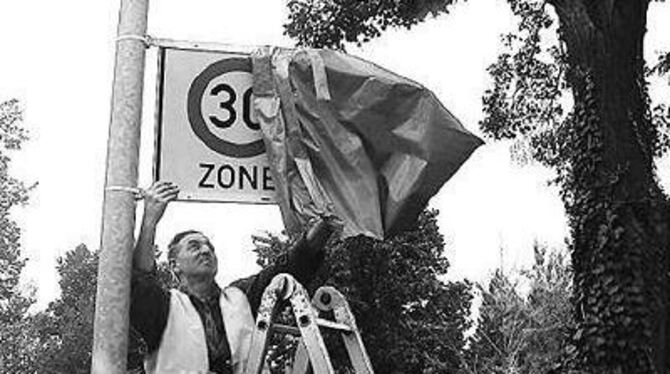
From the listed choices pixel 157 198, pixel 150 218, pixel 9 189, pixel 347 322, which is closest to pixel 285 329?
pixel 347 322

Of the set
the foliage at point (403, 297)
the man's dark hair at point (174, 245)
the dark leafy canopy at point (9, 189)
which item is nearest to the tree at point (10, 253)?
the dark leafy canopy at point (9, 189)

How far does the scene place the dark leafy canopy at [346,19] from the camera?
15.3 metres

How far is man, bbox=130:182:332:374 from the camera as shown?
4305 millimetres

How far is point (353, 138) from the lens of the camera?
4.42 metres

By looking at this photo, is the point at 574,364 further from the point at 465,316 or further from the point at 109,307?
the point at 465,316

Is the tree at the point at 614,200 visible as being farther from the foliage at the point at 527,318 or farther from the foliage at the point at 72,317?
the foliage at the point at 72,317

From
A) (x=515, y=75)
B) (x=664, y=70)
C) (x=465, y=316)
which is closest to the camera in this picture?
(x=664, y=70)

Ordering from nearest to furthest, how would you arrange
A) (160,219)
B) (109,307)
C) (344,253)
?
1. (109,307)
2. (160,219)
3. (344,253)

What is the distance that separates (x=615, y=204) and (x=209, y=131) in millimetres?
9245

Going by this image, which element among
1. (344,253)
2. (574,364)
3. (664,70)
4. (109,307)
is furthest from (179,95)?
(344,253)

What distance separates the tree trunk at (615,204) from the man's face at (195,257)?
27.7 ft

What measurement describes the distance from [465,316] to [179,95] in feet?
127

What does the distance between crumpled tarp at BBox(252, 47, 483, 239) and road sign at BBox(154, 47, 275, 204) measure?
7 centimetres

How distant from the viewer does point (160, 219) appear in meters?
3.91
